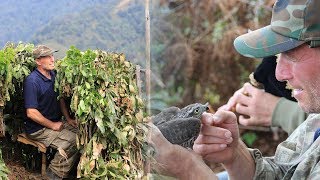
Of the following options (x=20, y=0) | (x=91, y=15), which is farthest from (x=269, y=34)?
(x=20, y=0)

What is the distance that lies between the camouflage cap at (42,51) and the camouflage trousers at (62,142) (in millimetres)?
381

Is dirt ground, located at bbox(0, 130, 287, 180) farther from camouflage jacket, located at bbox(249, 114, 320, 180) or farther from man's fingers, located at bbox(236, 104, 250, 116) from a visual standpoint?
camouflage jacket, located at bbox(249, 114, 320, 180)

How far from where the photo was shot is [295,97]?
1443 millimetres

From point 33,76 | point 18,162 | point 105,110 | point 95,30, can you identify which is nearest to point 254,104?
point 105,110

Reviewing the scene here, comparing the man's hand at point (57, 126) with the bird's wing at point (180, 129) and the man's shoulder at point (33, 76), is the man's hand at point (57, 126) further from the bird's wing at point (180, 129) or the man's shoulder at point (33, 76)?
the bird's wing at point (180, 129)

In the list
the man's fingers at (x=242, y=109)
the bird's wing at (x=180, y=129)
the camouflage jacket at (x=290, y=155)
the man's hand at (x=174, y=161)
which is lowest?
the man's fingers at (x=242, y=109)

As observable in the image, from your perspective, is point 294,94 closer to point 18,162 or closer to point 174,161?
point 174,161

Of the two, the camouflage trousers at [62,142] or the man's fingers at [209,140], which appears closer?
the man's fingers at [209,140]

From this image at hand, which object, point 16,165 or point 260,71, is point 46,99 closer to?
point 16,165

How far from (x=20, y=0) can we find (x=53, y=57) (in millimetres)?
399

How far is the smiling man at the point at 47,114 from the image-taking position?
2.74 meters

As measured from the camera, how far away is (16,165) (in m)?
3.25

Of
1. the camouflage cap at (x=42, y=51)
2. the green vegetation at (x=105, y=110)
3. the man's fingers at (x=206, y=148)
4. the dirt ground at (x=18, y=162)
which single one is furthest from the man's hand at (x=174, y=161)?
the dirt ground at (x=18, y=162)

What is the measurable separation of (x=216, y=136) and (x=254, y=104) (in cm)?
133
